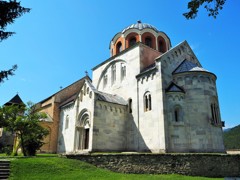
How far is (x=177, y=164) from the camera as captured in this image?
44.8 ft

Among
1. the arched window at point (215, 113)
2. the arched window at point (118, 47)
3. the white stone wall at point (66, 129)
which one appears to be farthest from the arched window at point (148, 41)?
the white stone wall at point (66, 129)

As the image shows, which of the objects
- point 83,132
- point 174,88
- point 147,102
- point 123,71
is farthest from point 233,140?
point 83,132

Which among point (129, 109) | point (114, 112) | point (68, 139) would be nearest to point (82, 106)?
point (114, 112)

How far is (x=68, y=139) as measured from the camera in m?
26.2

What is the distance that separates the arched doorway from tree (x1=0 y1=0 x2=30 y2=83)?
36.8ft

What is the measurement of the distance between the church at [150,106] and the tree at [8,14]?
32.5ft

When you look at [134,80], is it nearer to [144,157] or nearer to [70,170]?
[144,157]

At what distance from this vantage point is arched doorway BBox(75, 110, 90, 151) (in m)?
20.8

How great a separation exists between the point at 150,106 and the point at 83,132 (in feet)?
24.9

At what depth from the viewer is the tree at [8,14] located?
32.0ft

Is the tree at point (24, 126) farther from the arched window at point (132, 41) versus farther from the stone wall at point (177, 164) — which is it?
the arched window at point (132, 41)

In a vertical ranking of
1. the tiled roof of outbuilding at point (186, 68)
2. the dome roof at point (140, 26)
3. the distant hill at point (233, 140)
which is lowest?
the distant hill at point (233, 140)

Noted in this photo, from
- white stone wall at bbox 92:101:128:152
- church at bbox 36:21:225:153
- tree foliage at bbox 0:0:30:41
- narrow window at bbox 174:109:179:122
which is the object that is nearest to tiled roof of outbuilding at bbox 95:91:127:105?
church at bbox 36:21:225:153

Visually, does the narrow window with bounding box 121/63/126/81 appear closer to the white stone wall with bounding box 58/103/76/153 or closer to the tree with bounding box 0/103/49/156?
the white stone wall with bounding box 58/103/76/153
